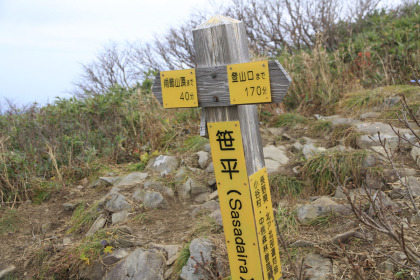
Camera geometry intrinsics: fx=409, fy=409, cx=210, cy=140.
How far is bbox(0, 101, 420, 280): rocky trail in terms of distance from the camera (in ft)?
10.4

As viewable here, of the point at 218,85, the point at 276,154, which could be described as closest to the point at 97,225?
the point at 276,154

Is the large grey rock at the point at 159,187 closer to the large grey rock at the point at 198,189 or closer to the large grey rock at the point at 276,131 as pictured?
the large grey rock at the point at 198,189

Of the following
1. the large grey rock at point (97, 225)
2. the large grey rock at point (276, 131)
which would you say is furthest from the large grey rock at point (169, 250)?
the large grey rock at point (276, 131)

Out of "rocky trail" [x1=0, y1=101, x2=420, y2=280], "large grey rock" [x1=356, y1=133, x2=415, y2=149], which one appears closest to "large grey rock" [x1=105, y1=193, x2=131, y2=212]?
"rocky trail" [x1=0, y1=101, x2=420, y2=280]

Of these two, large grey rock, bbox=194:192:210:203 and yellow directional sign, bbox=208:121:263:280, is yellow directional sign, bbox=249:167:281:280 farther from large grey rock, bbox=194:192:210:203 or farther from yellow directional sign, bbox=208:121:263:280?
large grey rock, bbox=194:192:210:203

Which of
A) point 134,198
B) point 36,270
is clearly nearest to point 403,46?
point 134,198

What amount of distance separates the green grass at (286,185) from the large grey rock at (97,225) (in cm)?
189

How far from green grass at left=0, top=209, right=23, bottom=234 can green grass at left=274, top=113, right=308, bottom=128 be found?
3864 mm

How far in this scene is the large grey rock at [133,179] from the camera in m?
5.23

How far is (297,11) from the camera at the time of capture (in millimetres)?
11578

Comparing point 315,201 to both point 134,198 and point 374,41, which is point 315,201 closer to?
point 134,198

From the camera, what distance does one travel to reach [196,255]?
3.39 meters

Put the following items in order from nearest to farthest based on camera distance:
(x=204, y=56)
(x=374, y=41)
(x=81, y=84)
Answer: (x=204, y=56) < (x=374, y=41) < (x=81, y=84)

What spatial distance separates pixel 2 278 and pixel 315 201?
325 centimetres
